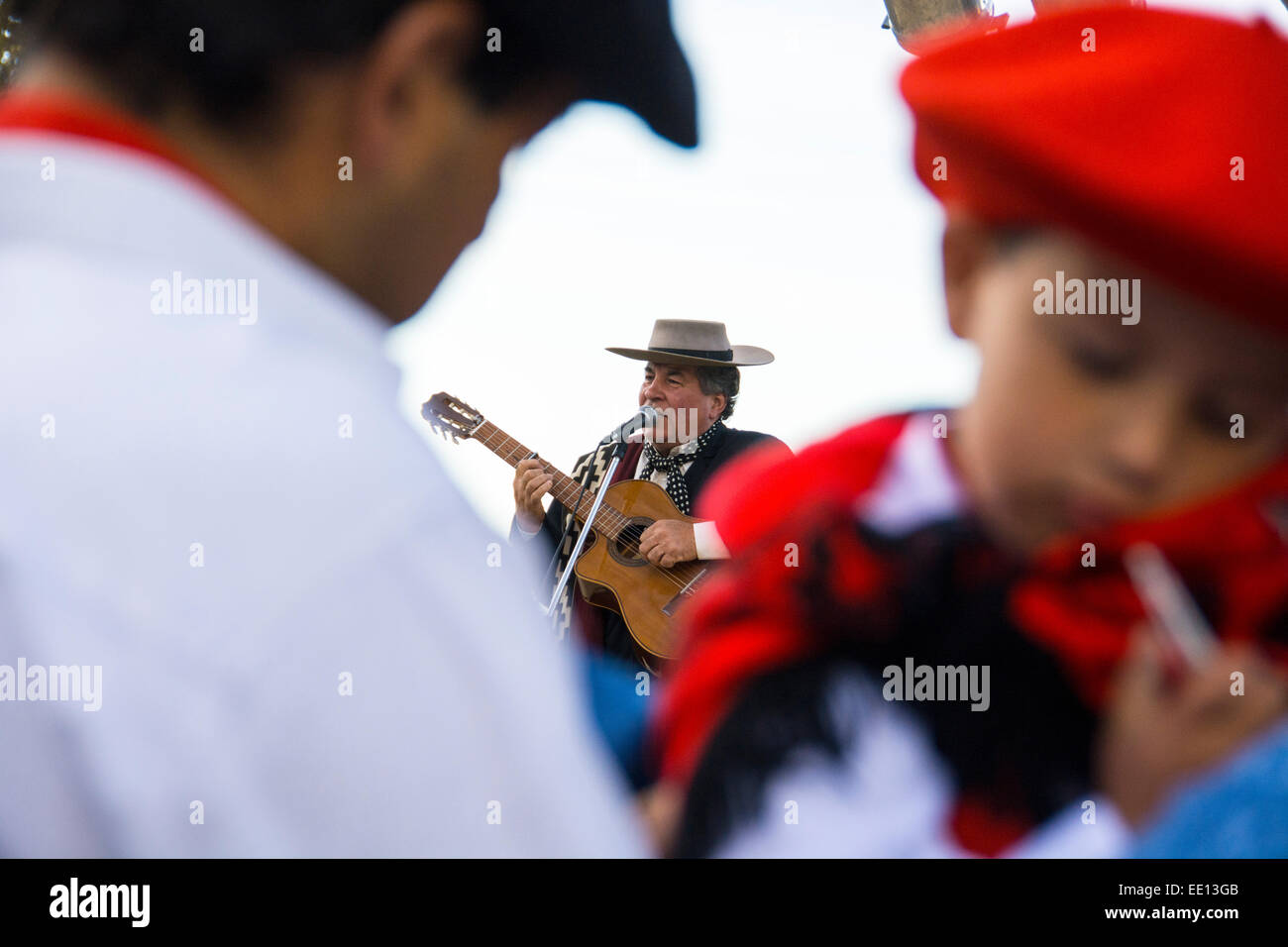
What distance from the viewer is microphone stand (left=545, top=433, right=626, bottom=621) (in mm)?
1264

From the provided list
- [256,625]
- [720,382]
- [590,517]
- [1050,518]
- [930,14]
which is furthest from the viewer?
[720,382]

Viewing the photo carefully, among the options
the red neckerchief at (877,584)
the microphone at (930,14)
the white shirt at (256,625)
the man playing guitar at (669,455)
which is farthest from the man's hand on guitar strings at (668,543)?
the white shirt at (256,625)

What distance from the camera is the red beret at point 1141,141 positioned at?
0.46m

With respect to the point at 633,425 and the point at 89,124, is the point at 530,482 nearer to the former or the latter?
the point at 633,425

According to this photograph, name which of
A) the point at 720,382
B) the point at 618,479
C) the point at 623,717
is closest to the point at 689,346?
the point at 720,382

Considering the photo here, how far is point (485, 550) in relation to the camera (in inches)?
11.9

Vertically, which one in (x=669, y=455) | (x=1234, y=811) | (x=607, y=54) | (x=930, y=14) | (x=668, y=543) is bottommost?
(x=1234, y=811)

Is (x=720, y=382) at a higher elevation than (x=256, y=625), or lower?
higher

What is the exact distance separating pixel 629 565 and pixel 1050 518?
894 mm

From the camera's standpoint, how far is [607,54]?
0.44 metres

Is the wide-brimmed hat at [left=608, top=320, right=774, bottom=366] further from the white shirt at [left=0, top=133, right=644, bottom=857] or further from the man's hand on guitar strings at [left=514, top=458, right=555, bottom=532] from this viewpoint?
the white shirt at [left=0, top=133, right=644, bottom=857]

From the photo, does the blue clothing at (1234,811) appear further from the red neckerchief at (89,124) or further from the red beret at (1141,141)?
the red neckerchief at (89,124)
